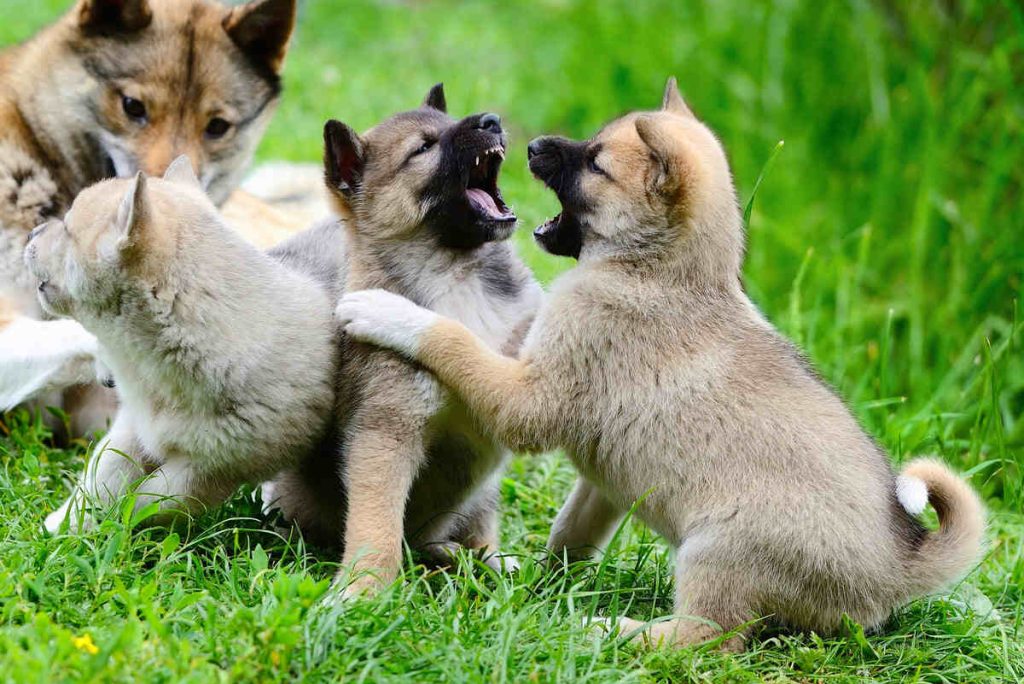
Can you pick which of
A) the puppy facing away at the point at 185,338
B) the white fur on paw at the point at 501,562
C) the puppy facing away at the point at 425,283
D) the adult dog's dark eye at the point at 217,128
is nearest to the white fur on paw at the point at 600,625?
the white fur on paw at the point at 501,562

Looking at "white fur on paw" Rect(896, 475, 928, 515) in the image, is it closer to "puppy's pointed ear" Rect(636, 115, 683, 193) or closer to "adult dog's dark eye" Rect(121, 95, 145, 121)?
"puppy's pointed ear" Rect(636, 115, 683, 193)

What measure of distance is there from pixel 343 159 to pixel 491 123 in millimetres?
523

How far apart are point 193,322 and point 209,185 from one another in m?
1.90

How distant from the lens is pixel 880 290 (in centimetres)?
753

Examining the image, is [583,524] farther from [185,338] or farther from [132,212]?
[132,212]

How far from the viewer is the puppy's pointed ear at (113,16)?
5.03m

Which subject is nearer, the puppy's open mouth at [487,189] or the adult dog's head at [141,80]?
the puppy's open mouth at [487,189]

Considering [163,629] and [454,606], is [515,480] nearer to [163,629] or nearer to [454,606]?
[454,606]

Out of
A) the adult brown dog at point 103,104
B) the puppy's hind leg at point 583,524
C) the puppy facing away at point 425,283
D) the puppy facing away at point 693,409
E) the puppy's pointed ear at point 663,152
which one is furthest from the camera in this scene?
the adult brown dog at point 103,104

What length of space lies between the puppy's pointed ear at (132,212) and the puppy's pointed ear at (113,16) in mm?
1687

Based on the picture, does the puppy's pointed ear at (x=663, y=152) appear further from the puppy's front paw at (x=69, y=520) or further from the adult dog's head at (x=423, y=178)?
the puppy's front paw at (x=69, y=520)

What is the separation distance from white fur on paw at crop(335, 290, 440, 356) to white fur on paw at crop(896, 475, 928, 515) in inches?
59.8

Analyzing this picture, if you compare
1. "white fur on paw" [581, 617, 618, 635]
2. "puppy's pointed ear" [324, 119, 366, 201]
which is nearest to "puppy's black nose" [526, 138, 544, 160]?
"puppy's pointed ear" [324, 119, 366, 201]

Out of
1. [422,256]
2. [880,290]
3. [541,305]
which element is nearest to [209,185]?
[422,256]
